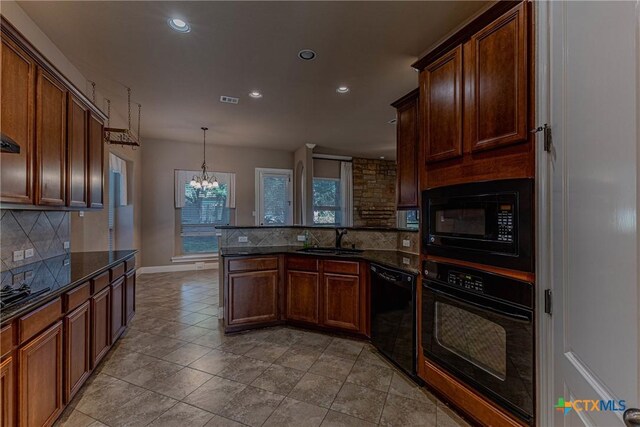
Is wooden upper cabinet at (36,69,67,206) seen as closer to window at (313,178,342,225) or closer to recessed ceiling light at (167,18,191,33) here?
recessed ceiling light at (167,18,191,33)

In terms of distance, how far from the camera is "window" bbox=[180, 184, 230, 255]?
6578 millimetres

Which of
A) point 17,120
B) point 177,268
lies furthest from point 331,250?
point 177,268

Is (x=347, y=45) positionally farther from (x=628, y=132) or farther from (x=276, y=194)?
(x=276, y=194)

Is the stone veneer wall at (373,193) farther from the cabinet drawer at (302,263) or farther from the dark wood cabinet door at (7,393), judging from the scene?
the dark wood cabinet door at (7,393)

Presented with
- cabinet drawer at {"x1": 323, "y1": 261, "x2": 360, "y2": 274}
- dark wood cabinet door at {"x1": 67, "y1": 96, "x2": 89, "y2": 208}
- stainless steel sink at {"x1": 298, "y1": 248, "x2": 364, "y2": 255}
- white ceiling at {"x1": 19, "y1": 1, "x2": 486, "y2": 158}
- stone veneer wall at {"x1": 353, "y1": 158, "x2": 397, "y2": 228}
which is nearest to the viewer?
white ceiling at {"x1": 19, "y1": 1, "x2": 486, "y2": 158}

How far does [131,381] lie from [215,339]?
0.90 metres

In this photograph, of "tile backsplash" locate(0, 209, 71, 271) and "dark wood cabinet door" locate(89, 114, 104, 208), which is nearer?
"tile backsplash" locate(0, 209, 71, 271)

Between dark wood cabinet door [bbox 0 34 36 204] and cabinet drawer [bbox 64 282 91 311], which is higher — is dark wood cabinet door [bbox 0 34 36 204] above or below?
above

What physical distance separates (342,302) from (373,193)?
5.23 metres

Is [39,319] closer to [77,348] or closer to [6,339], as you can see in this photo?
[6,339]

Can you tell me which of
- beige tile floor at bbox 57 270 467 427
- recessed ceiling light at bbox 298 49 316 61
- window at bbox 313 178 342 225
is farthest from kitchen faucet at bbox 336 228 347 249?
window at bbox 313 178 342 225

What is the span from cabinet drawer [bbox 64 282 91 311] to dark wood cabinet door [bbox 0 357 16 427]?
1.77ft

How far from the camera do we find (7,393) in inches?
53.4

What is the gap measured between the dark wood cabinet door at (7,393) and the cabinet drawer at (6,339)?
5cm
